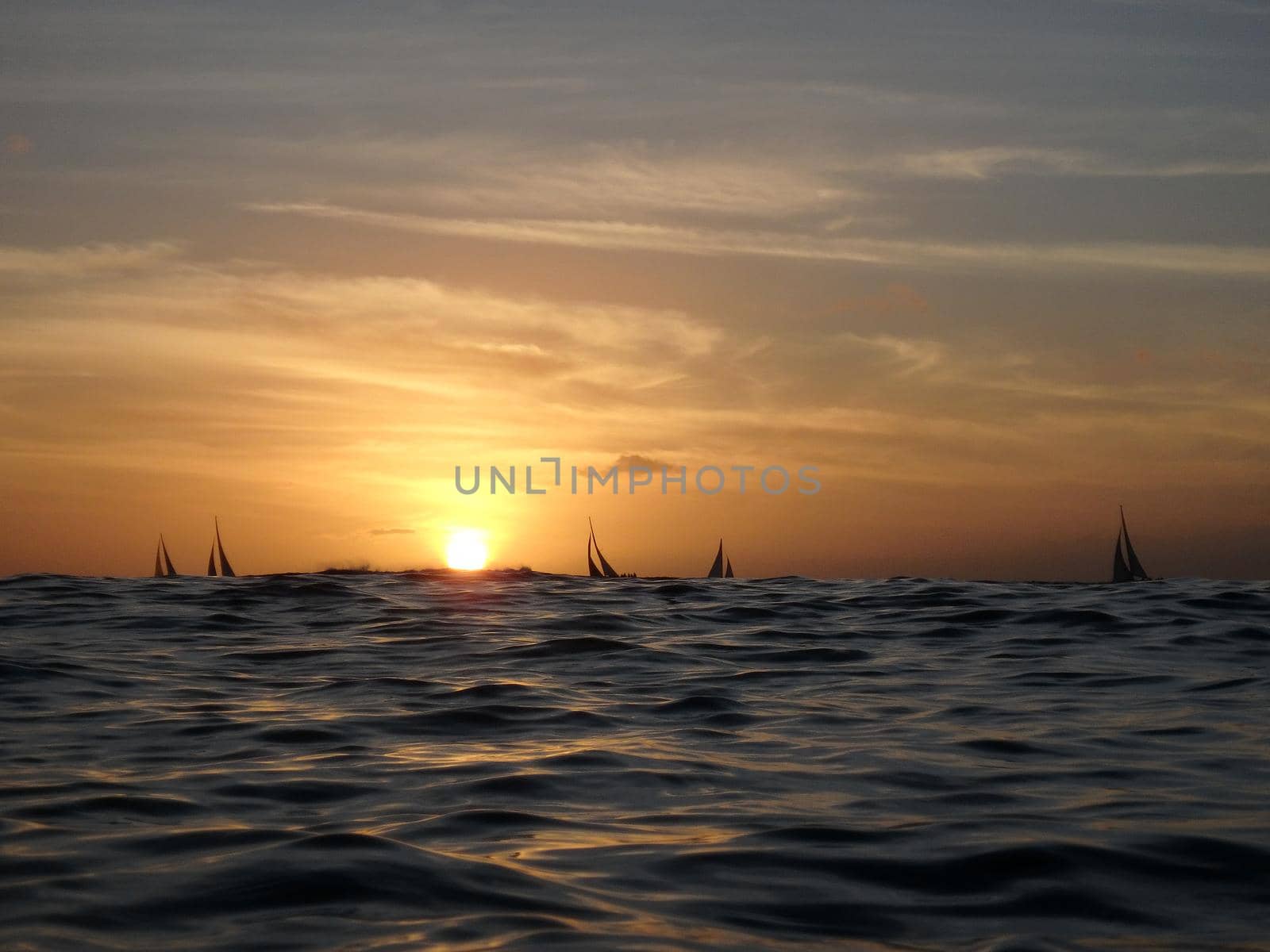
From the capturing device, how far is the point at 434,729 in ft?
36.7

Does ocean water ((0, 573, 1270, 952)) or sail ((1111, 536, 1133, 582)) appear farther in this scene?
sail ((1111, 536, 1133, 582))

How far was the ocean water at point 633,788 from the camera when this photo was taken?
5.96 metres

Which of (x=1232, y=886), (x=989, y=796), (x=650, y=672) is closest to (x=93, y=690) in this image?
(x=650, y=672)

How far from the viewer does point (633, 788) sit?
29.2 feet

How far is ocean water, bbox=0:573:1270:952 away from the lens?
5961mm

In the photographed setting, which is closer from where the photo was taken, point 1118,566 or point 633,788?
point 633,788

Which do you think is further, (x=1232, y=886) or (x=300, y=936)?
(x=1232, y=886)

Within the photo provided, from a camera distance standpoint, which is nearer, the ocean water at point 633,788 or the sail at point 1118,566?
the ocean water at point 633,788

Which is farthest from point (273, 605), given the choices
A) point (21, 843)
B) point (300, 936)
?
point (300, 936)

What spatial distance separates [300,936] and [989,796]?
5.00m

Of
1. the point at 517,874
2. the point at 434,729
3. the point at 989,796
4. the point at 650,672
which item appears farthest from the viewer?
the point at 650,672

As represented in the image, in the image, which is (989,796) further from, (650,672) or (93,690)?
(93,690)

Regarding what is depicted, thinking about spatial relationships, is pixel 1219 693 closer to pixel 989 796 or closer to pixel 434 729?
pixel 989 796

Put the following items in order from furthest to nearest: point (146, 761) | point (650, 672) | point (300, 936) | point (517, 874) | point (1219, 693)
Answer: point (650, 672)
point (1219, 693)
point (146, 761)
point (517, 874)
point (300, 936)
